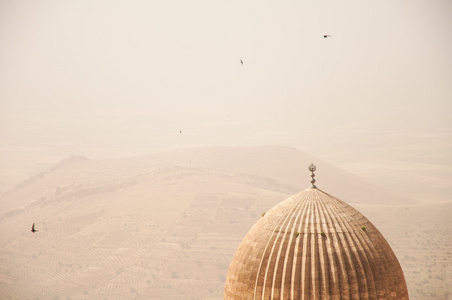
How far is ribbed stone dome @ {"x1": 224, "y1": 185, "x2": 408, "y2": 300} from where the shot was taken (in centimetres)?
2481

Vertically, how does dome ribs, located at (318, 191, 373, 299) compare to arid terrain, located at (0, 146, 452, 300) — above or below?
above

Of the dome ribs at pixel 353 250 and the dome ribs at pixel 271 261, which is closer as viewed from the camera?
the dome ribs at pixel 353 250

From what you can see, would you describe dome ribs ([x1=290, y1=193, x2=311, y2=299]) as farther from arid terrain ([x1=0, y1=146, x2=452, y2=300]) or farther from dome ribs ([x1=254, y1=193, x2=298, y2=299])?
arid terrain ([x1=0, y1=146, x2=452, y2=300])

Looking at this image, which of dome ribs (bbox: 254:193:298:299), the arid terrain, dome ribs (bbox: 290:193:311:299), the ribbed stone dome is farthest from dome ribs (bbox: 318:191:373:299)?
the arid terrain

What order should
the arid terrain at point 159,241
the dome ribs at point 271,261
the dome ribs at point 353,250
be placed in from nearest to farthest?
the dome ribs at point 353,250, the dome ribs at point 271,261, the arid terrain at point 159,241

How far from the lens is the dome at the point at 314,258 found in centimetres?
2481

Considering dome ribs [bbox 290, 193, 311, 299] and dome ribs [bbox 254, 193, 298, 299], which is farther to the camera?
dome ribs [bbox 254, 193, 298, 299]

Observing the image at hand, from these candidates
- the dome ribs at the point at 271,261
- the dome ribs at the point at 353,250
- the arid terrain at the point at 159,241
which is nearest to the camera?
the dome ribs at the point at 353,250

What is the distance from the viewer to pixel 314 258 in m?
25.2

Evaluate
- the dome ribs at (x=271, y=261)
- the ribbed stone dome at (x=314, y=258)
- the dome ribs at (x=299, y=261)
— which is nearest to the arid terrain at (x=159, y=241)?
the ribbed stone dome at (x=314, y=258)

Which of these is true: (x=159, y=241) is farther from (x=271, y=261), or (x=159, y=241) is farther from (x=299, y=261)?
(x=299, y=261)

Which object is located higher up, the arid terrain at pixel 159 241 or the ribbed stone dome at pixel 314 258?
the ribbed stone dome at pixel 314 258

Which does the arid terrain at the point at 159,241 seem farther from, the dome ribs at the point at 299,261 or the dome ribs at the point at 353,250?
the dome ribs at the point at 299,261

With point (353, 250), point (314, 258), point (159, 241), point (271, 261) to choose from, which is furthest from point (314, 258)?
point (159, 241)
